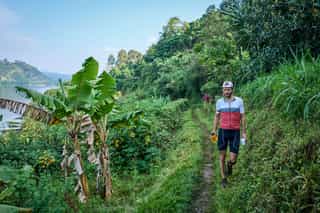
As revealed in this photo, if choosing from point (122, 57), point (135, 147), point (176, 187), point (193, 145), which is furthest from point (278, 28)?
point (122, 57)

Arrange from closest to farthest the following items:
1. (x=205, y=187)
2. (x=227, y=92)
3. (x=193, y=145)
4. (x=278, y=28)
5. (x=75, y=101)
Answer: (x=227, y=92)
(x=75, y=101)
(x=205, y=187)
(x=278, y=28)
(x=193, y=145)

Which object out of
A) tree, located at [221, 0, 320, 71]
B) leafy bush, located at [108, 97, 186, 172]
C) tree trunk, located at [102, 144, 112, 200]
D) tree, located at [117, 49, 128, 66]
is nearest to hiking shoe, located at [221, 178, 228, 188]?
tree trunk, located at [102, 144, 112, 200]

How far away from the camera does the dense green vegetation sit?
12.4ft

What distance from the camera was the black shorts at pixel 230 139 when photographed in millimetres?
5133

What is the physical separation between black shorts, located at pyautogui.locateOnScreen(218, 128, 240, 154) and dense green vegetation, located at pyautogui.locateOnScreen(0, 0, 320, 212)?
1.45 feet

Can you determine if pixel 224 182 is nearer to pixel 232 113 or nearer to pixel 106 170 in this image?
pixel 232 113

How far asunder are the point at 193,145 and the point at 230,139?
→ 3869 millimetres

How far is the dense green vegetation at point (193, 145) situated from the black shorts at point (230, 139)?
442 millimetres

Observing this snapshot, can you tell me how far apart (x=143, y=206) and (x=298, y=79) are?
3537mm

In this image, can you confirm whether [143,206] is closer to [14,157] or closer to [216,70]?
[14,157]

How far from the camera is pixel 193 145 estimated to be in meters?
9.03

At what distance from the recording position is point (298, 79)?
4.85m

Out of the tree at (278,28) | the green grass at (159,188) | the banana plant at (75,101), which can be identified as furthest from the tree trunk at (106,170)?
the tree at (278,28)

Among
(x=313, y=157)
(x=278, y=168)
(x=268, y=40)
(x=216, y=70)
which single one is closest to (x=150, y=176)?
(x=278, y=168)
